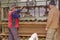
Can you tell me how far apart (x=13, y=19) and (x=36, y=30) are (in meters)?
1.78

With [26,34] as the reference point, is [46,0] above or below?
above

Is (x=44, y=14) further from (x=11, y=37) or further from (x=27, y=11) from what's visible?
(x=11, y=37)

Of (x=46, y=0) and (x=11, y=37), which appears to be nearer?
(x=11, y=37)

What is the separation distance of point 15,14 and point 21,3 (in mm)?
1738

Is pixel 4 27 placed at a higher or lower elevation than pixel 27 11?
lower

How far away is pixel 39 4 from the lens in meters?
9.23

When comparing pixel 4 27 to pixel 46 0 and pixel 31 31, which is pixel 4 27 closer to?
pixel 31 31

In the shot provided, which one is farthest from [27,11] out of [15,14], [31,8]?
[15,14]

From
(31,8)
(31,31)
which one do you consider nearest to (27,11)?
(31,8)

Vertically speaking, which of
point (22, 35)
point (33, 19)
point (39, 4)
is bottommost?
point (22, 35)

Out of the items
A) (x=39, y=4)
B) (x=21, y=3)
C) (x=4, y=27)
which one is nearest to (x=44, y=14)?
(x=39, y=4)

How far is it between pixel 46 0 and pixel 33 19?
0.89 metres

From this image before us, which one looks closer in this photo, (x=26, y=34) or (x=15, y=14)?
(x=15, y=14)

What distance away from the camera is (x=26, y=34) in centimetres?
924
